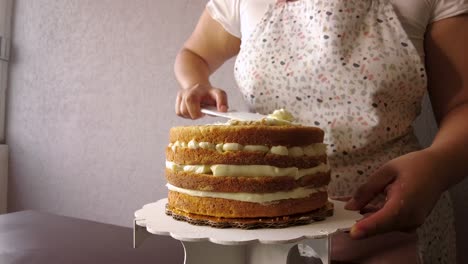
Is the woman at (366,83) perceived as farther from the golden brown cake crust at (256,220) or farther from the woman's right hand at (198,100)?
the golden brown cake crust at (256,220)

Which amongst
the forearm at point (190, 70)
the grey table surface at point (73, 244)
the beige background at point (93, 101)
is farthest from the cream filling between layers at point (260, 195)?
the beige background at point (93, 101)

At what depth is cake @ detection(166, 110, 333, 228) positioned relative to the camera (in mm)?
570

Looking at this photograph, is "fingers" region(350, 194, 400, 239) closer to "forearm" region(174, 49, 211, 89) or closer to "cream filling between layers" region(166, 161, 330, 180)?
"cream filling between layers" region(166, 161, 330, 180)

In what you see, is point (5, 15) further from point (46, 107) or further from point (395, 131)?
point (395, 131)

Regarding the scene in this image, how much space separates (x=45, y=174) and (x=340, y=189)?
136 centimetres

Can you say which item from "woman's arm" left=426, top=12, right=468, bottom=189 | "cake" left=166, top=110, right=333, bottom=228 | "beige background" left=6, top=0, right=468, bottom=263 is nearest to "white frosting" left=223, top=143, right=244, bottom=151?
"cake" left=166, top=110, right=333, bottom=228

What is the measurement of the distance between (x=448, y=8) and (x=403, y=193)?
0.35m

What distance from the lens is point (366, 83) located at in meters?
0.75

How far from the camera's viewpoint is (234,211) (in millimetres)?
573

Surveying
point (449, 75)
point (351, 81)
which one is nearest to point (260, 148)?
point (351, 81)

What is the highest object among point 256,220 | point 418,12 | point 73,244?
point 418,12

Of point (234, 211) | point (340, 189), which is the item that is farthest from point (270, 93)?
point (234, 211)

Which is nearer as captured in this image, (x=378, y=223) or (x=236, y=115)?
(x=378, y=223)

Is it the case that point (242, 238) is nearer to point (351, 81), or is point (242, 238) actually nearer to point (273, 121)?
point (273, 121)
